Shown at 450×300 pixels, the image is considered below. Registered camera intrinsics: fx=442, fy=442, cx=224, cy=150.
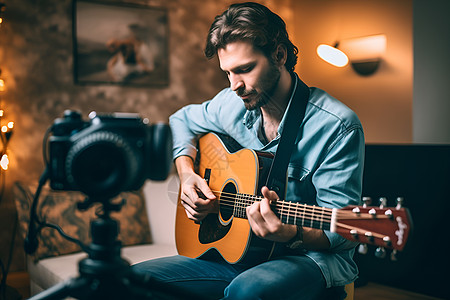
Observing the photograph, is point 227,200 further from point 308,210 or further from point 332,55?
point 332,55

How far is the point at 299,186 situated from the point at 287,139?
150 millimetres

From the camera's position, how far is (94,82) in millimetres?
2699

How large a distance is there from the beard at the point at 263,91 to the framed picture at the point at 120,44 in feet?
5.14

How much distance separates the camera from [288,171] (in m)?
1.31

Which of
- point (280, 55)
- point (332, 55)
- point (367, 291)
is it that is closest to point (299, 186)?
point (280, 55)

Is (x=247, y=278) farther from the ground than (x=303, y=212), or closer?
closer

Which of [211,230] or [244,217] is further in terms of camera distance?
[211,230]

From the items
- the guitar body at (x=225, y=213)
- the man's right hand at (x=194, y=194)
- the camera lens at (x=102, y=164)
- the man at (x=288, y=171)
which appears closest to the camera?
the camera lens at (x=102, y=164)

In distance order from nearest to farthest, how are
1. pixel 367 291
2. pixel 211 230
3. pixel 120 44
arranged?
pixel 211 230 < pixel 367 291 < pixel 120 44

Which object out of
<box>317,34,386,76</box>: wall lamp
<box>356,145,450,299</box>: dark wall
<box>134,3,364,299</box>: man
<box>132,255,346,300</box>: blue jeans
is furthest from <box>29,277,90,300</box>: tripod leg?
<box>317,34,386,76</box>: wall lamp

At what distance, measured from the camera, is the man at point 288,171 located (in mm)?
1155

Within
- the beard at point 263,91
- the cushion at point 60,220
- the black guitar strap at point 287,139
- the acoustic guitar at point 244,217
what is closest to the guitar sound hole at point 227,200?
the acoustic guitar at point 244,217

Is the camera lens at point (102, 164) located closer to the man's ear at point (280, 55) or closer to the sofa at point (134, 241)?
the man's ear at point (280, 55)

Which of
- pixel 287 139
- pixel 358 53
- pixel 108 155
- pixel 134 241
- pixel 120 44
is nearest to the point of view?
pixel 108 155
